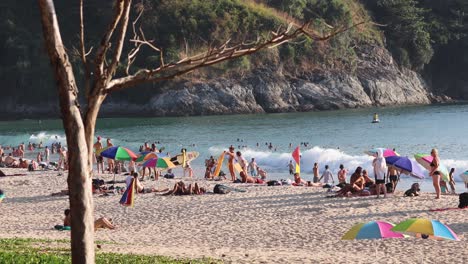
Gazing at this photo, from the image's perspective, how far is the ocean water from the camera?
39.0m

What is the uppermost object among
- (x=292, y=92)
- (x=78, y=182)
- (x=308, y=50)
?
(x=308, y=50)

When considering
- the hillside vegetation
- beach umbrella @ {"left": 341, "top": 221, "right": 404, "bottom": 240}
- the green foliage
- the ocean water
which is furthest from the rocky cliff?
beach umbrella @ {"left": 341, "top": 221, "right": 404, "bottom": 240}

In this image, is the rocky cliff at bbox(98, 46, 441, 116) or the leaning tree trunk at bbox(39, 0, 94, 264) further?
the rocky cliff at bbox(98, 46, 441, 116)

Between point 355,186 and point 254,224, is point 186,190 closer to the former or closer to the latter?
point 355,186

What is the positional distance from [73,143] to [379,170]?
13894 millimetres

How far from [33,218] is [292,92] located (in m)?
74.9

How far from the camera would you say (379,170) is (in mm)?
18078

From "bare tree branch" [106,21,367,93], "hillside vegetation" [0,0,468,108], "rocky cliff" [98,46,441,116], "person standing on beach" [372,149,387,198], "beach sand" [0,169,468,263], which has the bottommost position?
"beach sand" [0,169,468,263]

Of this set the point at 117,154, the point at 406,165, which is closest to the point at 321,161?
the point at 117,154

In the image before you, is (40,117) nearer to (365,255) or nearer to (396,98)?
(396,98)

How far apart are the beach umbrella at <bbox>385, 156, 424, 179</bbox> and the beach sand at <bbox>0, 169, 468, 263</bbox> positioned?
722mm

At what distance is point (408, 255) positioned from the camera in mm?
11969

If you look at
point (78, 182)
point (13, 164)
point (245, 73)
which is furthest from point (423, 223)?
point (245, 73)

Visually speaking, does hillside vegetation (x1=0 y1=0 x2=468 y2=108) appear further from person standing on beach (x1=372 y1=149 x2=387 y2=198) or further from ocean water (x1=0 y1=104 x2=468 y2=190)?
person standing on beach (x1=372 y1=149 x2=387 y2=198)
